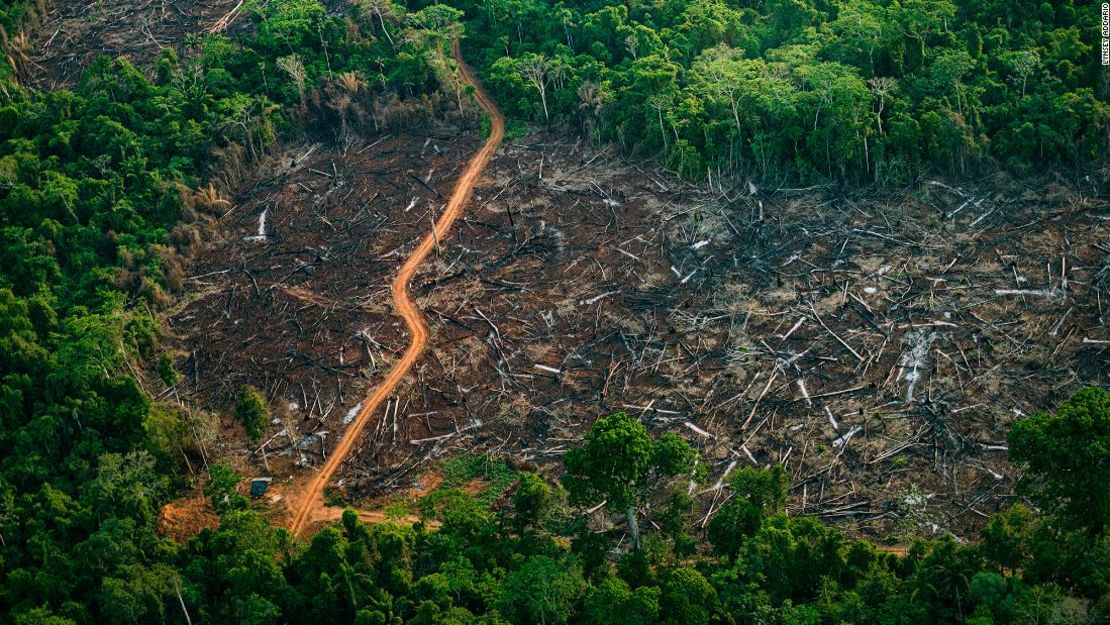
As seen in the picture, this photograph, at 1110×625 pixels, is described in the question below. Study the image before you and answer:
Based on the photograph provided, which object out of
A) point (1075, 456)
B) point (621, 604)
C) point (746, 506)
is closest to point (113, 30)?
point (746, 506)

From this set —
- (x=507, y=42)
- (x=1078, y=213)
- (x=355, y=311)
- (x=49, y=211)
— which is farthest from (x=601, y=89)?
(x=49, y=211)

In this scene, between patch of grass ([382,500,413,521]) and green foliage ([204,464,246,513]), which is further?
green foliage ([204,464,246,513])

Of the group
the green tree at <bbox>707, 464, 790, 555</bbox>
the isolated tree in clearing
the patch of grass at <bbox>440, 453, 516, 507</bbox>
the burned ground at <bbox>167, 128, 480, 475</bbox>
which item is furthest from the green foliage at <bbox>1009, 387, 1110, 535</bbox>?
the burned ground at <bbox>167, 128, 480, 475</bbox>

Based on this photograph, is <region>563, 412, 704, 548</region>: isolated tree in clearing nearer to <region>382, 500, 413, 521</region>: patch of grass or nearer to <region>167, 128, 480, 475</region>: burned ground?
<region>382, 500, 413, 521</region>: patch of grass

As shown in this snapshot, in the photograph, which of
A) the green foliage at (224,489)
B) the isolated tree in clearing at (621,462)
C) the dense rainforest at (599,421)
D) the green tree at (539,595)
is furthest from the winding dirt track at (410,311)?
the isolated tree in clearing at (621,462)

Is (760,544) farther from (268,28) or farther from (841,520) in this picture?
(268,28)

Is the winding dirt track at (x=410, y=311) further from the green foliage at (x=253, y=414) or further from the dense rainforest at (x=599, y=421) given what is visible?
the green foliage at (x=253, y=414)
